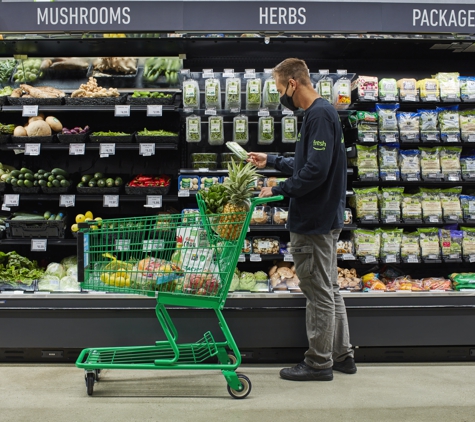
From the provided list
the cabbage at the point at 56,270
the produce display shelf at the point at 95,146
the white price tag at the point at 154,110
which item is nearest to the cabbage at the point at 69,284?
the cabbage at the point at 56,270

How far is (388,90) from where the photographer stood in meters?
4.34

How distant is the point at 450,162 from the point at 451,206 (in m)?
0.36

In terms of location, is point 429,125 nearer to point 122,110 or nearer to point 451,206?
point 451,206

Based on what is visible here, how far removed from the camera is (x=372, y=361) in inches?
157

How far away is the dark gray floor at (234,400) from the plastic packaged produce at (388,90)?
6.73ft

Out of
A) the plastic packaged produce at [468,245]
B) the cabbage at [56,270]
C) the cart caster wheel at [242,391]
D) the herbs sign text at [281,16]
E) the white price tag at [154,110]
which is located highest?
the herbs sign text at [281,16]

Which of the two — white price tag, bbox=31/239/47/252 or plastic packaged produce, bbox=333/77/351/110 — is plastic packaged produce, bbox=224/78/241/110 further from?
white price tag, bbox=31/239/47/252

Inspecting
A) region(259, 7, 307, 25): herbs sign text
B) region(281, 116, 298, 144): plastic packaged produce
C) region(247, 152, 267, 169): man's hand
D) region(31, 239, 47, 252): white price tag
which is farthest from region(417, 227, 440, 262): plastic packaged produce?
region(31, 239, 47, 252): white price tag

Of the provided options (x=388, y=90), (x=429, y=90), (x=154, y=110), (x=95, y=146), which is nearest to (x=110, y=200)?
(x=95, y=146)

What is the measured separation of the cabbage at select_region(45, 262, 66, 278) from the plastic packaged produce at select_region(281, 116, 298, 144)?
2.06 meters

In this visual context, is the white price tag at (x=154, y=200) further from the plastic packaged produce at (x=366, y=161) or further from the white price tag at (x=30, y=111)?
the plastic packaged produce at (x=366, y=161)

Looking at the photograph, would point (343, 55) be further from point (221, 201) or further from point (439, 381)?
point (439, 381)

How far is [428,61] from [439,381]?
2798mm

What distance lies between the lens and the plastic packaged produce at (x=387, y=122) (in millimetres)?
4332
